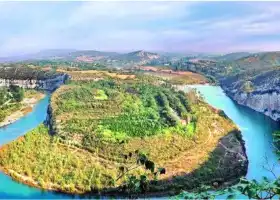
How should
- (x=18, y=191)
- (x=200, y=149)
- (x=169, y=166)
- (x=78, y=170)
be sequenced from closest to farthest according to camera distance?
1. (x=18, y=191)
2. (x=78, y=170)
3. (x=169, y=166)
4. (x=200, y=149)

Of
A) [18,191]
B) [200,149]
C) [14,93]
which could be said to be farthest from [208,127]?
[14,93]

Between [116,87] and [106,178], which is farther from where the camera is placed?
[116,87]

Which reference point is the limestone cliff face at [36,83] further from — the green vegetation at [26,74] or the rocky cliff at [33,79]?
the green vegetation at [26,74]

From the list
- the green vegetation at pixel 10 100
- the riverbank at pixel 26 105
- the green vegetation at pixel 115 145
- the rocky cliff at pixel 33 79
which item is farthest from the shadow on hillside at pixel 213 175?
the rocky cliff at pixel 33 79

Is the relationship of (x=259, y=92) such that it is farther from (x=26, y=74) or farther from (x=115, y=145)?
(x=115, y=145)

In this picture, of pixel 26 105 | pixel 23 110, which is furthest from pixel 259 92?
pixel 23 110

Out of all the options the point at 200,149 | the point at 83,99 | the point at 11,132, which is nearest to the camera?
the point at 200,149

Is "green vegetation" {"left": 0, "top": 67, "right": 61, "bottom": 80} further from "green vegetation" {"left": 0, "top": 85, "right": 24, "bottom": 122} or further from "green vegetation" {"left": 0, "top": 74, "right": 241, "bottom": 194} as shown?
"green vegetation" {"left": 0, "top": 74, "right": 241, "bottom": 194}

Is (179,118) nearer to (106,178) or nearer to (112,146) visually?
(112,146)
